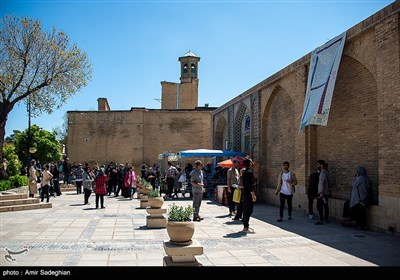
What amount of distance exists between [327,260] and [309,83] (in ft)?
23.2

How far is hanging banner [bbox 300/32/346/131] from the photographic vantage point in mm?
11023

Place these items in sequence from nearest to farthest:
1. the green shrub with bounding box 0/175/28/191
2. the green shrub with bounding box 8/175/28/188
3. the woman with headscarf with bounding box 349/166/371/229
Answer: the woman with headscarf with bounding box 349/166/371/229
the green shrub with bounding box 0/175/28/191
the green shrub with bounding box 8/175/28/188

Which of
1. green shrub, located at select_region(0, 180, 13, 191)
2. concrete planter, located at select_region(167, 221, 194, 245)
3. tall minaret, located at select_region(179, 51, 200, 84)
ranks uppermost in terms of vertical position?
tall minaret, located at select_region(179, 51, 200, 84)

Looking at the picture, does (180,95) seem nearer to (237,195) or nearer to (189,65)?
(189,65)

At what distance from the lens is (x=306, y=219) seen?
38.1ft

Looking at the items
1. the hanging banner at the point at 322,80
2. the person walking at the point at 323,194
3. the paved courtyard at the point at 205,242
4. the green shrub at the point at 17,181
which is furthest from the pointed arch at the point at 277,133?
the green shrub at the point at 17,181

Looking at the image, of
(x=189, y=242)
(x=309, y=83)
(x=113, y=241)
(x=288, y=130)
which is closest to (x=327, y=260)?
(x=189, y=242)

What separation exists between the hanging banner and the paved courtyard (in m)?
2.98

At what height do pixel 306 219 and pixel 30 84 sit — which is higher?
pixel 30 84

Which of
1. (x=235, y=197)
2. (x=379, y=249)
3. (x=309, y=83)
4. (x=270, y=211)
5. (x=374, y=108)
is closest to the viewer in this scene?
(x=379, y=249)

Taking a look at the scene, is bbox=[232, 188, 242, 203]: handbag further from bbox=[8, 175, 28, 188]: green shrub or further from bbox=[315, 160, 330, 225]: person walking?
bbox=[8, 175, 28, 188]: green shrub

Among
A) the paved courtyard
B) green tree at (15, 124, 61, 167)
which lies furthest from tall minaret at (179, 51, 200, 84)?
the paved courtyard

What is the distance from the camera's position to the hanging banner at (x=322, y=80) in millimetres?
11023
